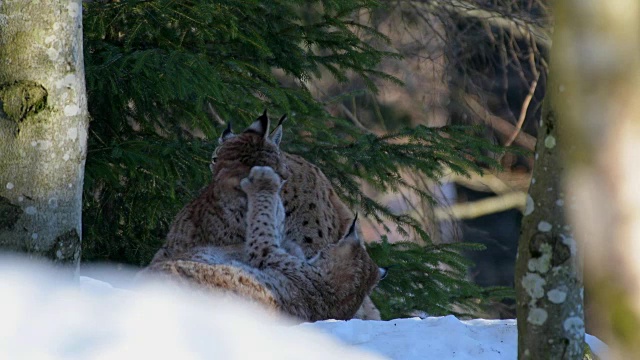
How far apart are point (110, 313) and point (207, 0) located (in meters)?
2.94

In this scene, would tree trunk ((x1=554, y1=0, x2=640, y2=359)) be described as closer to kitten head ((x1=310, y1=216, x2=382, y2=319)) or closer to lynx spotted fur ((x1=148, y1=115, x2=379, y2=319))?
kitten head ((x1=310, y1=216, x2=382, y2=319))

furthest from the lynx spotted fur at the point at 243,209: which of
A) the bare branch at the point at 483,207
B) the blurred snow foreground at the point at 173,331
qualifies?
the bare branch at the point at 483,207

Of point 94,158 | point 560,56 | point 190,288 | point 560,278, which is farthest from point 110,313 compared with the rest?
point 94,158

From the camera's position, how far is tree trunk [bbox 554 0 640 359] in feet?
9.14

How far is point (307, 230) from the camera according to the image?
5.51m

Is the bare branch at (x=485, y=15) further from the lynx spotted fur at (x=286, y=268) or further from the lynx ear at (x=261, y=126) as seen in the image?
the lynx spotted fur at (x=286, y=268)

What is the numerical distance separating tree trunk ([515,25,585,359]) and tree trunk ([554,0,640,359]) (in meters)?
0.08

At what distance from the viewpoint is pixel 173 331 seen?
11.4 ft

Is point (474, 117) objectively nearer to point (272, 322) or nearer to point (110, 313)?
point (272, 322)

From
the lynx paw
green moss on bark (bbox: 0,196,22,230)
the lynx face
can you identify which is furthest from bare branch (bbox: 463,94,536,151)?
green moss on bark (bbox: 0,196,22,230)

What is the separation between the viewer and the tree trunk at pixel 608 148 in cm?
279

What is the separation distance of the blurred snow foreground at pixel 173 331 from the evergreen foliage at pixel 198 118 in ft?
5.73

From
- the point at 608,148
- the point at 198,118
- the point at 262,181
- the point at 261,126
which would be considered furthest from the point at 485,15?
the point at 608,148

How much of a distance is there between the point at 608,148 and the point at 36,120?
7.40 ft
